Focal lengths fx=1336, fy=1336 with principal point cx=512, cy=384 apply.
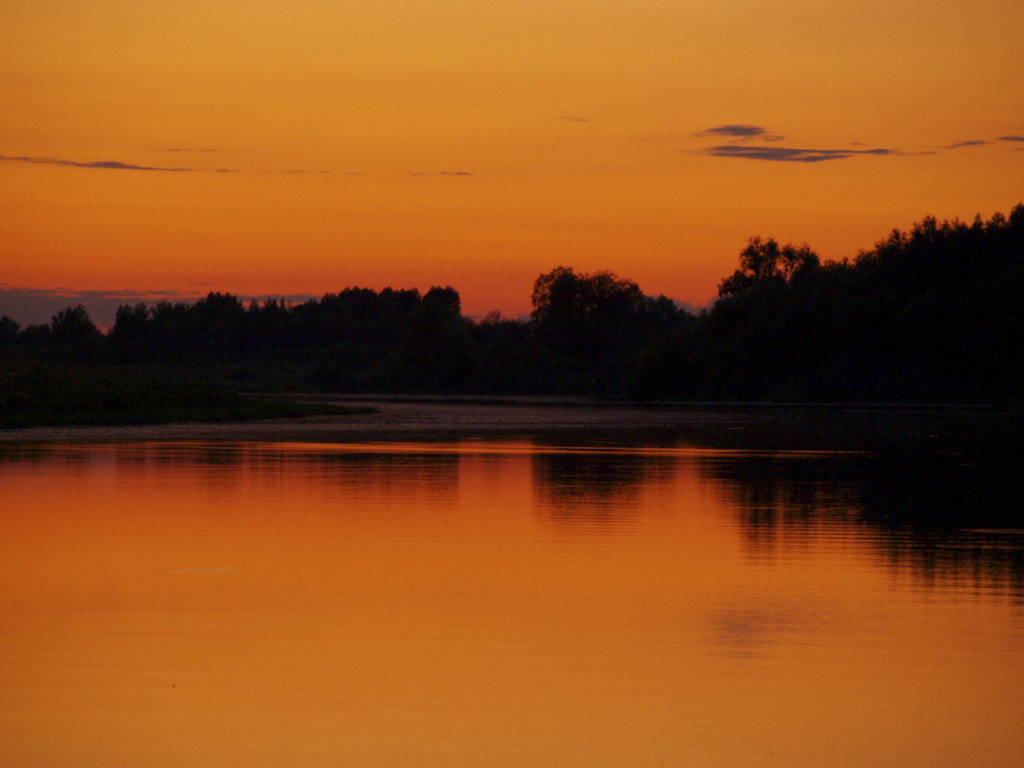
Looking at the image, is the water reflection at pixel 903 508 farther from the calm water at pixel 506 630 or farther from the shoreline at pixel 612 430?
the shoreline at pixel 612 430

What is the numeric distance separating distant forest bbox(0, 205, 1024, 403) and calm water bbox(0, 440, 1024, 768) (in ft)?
115

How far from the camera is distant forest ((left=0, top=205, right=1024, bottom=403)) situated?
252 feet

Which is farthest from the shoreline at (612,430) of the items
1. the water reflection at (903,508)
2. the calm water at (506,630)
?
the calm water at (506,630)

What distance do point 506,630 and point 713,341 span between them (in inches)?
3041

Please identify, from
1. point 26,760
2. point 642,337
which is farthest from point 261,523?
point 642,337

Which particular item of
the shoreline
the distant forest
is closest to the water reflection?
the shoreline

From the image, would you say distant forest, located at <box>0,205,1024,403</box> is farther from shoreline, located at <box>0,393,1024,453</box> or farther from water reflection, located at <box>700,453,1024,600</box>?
water reflection, located at <box>700,453,1024,600</box>

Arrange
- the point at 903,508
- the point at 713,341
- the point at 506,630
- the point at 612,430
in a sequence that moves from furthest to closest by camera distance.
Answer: the point at 713,341, the point at 612,430, the point at 903,508, the point at 506,630

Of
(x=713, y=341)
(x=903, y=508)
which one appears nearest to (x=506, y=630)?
(x=903, y=508)

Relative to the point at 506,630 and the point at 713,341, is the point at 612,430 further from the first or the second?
the point at 713,341

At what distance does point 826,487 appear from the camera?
20.6 meters

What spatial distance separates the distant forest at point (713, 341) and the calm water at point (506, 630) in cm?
3518

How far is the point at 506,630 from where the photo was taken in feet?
31.1

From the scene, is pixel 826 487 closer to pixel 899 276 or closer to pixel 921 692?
pixel 921 692
